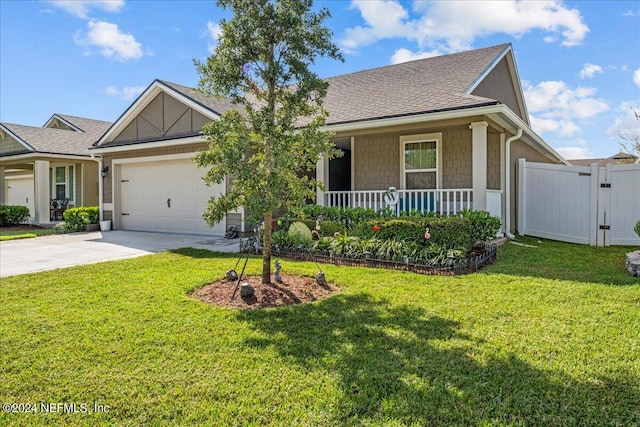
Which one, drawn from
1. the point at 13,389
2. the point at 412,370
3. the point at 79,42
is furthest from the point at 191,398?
the point at 79,42

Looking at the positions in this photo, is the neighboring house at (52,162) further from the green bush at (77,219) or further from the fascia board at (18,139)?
the green bush at (77,219)

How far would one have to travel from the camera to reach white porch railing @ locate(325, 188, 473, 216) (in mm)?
9409

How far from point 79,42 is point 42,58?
4.71ft

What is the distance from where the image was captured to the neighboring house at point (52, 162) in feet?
55.1

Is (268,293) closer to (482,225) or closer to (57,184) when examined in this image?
(482,225)

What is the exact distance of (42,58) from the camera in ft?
43.8

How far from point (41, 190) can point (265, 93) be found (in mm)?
16091

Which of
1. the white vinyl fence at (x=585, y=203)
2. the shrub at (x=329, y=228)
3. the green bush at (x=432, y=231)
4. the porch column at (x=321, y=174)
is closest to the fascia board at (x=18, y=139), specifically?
the porch column at (x=321, y=174)

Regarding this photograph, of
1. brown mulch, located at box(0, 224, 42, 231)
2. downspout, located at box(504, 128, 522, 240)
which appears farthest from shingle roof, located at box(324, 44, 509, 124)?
brown mulch, located at box(0, 224, 42, 231)

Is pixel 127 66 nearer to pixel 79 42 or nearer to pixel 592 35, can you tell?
pixel 79 42

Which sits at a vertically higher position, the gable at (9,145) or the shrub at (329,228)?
the gable at (9,145)

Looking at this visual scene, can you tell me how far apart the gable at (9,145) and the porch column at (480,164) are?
1791 centimetres

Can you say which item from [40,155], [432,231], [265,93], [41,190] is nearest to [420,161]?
[432,231]

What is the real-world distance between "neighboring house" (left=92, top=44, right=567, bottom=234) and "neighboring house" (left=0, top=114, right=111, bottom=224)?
3.95 m
